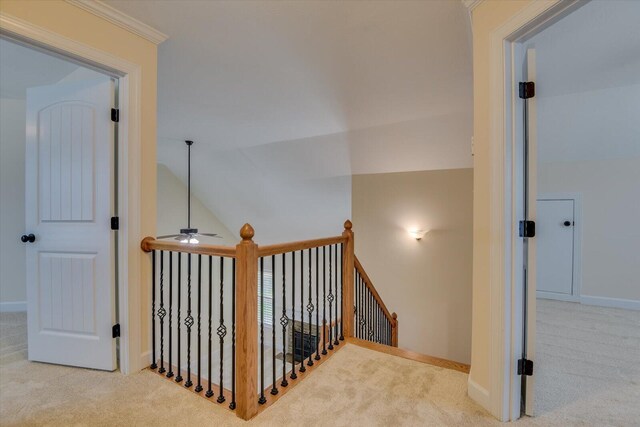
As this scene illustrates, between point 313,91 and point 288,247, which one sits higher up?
point 313,91

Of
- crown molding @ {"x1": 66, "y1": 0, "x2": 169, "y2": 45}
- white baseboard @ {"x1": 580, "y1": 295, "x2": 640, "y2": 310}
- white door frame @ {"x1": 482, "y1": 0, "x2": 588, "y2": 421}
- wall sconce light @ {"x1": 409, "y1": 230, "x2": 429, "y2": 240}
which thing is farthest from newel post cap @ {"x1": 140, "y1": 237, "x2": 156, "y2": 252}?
white baseboard @ {"x1": 580, "y1": 295, "x2": 640, "y2": 310}

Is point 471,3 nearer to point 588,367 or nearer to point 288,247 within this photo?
point 288,247

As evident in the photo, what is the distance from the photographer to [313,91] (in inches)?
106

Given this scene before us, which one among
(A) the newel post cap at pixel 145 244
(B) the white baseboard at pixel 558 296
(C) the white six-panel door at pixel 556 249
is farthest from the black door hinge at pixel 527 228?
(B) the white baseboard at pixel 558 296

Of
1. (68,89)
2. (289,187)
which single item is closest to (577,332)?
(289,187)

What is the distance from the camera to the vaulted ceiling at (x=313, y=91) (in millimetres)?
1789

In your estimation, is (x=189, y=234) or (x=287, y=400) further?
(x=189, y=234)

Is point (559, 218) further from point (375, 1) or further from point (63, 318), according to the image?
point (63, 318)

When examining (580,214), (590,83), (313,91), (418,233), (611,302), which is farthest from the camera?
(418,233)

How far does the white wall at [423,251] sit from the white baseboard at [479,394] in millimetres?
2608

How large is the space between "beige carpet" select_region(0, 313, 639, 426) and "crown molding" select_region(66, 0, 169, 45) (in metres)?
2.27

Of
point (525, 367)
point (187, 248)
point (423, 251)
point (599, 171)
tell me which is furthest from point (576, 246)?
point (187, 248)

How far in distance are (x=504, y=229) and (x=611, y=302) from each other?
3306mm

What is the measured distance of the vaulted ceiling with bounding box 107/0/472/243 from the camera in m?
1.79
